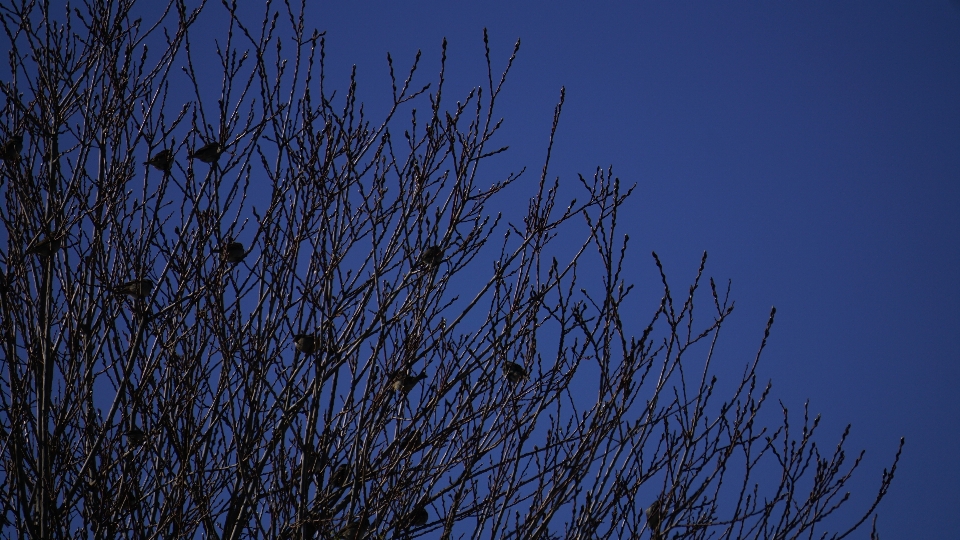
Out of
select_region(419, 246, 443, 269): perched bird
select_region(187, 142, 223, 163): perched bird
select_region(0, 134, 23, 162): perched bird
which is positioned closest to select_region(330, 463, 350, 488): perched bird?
select_region(419, 246, 443, 269): perched bird

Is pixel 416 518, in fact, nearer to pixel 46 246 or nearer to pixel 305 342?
pixel 305 342

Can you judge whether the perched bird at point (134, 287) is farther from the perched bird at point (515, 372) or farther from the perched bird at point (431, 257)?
the perched bird at point (515, 372)

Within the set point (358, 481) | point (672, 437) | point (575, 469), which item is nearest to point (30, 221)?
point (358, 481)

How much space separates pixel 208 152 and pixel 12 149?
89cm

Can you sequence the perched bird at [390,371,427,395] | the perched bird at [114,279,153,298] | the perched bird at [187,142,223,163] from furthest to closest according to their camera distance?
the perched bird at [187,142,223,163]
the perched bird at [114,279,153,298]
the perched bird at [390,371,427,395]

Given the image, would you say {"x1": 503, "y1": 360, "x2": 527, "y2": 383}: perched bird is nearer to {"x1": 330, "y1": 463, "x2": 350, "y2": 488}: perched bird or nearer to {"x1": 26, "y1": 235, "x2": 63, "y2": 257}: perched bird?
{"x1": 330, "y1": 463, "x2": 350, "y2": 488}: perched bird

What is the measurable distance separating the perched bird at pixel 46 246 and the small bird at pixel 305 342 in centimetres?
111

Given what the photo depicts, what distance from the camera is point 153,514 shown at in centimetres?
396

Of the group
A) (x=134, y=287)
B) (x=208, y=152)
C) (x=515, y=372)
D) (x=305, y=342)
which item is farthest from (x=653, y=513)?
(x=208, y=152)

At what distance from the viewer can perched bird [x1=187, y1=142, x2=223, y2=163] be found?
14.8ft

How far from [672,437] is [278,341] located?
1.71 m

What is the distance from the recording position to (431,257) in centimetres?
417

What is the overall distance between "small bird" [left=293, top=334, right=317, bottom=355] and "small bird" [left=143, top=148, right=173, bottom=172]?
47.5 inches

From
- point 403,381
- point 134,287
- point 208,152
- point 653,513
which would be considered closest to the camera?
point 403,381
